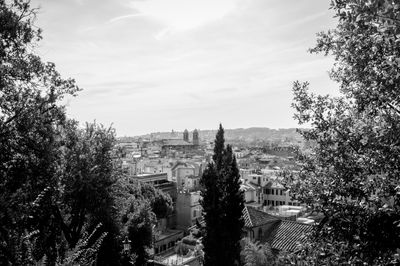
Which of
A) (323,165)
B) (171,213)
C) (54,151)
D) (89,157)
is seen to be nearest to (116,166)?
(89,157)

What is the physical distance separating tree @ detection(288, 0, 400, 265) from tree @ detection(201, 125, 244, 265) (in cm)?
1328

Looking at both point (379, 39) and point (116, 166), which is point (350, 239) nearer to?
point (379, 39)

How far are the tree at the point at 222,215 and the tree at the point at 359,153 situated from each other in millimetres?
13280

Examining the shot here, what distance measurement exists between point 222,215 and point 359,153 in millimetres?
14575

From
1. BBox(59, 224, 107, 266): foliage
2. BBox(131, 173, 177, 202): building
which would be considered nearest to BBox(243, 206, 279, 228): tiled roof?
BBox(59, 224, 107, 266): foliage

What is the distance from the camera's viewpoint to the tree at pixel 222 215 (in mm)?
19094

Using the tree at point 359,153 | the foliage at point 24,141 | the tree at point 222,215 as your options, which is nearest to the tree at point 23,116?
the foliage at point 24,141

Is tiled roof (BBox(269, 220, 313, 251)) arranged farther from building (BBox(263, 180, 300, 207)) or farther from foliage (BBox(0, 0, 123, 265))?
building (BBox(263, 180, 300, 207))

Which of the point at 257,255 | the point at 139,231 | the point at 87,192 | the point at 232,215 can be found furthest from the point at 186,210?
the point at 87,192

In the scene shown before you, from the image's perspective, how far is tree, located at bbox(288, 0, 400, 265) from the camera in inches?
180

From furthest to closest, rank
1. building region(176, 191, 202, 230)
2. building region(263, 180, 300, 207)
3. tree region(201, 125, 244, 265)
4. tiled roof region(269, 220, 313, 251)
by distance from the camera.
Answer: building region(263, 180, 300, 207) → building region(176, 191, 202, 230) → tiled roof region(269, 220, 313, 251) → tree region(201, 125, 244, 265)

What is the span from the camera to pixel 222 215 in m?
19.7

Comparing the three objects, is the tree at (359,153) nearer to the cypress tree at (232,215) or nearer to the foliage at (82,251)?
the foliage at (82,251)

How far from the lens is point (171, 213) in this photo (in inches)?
1932
